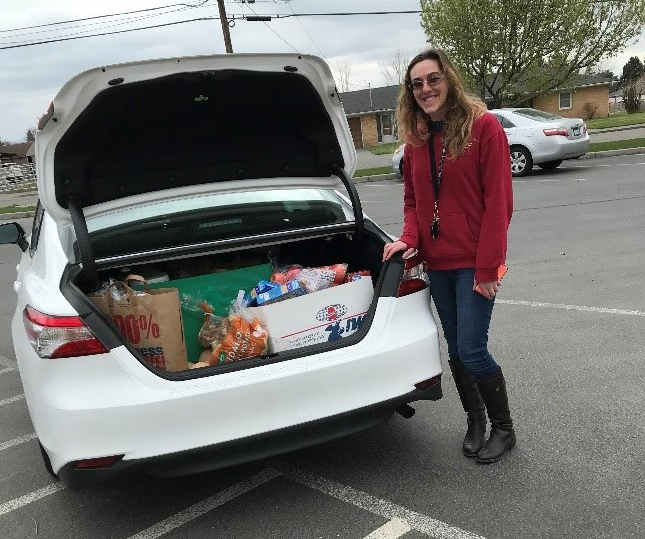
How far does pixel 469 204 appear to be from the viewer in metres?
2.87

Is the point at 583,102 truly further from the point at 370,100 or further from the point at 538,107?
the point at 370,100

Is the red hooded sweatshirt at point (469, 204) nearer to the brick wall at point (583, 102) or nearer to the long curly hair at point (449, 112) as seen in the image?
the long curly hair at point (449, 112)

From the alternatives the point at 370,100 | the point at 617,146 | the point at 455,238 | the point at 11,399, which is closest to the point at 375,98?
the point at 370,100

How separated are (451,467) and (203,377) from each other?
129cm

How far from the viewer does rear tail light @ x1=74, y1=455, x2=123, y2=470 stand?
2.48 meters

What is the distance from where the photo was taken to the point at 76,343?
8.25ft

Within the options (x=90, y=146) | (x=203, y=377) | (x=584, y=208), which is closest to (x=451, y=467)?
(x=203, y=377)

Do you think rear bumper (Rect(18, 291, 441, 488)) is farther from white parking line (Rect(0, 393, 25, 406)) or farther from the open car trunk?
white parking line (Rect(0, 393, 25, 406))

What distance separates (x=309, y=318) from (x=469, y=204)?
0.87 meters

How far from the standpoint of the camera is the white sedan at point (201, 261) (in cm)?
252

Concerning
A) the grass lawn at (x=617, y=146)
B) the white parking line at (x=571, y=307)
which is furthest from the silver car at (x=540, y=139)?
the white parking line at (x=571, y=307)

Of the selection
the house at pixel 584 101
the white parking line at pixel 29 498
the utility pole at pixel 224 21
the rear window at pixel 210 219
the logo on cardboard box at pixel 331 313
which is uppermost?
the utility pole at pixel 224 21

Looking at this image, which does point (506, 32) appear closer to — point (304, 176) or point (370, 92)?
point (304, 176)

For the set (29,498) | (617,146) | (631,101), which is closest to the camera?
(29,498)
